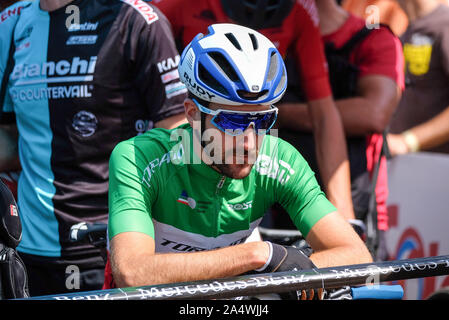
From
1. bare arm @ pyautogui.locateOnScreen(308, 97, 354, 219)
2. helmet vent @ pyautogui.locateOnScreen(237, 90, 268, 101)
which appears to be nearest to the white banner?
bare arm @ pyautogui.locateOnScreen(308, 97, 354, 219)

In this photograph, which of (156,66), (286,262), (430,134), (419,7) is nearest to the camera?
(286,262)

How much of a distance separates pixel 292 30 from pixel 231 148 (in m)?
1.53

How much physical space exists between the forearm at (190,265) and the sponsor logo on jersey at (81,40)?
1235 mm

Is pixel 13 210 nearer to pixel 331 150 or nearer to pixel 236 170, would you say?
pixel 236 170

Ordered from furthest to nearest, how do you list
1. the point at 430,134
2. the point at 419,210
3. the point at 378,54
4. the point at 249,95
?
the point at 430,134 < the point at 419,210 < the point at 378,54 < the point at 249,95

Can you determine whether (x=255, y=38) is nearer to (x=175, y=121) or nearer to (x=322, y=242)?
(x=175, y=121)

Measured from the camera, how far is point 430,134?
5832mm

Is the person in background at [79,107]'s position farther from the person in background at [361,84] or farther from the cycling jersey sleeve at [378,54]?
the cycling jersey sleeve at [378,54]

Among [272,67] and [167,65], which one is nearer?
[272,67]

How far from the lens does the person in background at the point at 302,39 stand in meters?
3.96

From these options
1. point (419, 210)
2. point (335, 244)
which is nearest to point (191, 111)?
point (335, 244)

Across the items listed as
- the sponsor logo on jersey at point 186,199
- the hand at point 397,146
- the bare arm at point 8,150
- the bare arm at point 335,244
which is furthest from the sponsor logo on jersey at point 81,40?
the hand at point 397,146

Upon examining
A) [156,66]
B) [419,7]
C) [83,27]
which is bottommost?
[156,66]

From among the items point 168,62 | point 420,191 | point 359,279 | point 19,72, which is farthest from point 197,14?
point 420,191
